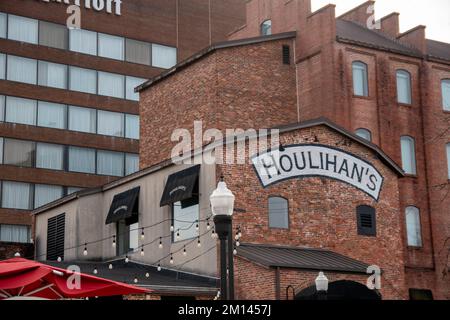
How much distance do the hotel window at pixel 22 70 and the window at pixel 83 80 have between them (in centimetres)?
271

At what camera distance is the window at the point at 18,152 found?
58.2 m

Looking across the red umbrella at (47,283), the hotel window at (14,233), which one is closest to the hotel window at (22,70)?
the hotel window at (14,233)

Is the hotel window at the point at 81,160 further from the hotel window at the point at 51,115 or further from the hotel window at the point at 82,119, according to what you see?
the hotel window at the point at 51,115

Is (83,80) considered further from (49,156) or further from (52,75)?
(49,156)

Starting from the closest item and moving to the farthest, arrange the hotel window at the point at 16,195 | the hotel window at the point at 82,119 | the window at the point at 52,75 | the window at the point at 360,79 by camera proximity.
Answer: the window at the point at 360,79 < the hotel window at the point at 16,195 < the window at the point at 52,75 < the hotel window at the point at 82,119

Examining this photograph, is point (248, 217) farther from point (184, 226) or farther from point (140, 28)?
point (140, 28)

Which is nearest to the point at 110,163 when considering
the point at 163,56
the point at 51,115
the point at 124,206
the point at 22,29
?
the point at 51,115

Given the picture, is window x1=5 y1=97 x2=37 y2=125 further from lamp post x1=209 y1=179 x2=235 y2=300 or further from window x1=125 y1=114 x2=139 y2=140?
lamp post x1=209 y1=179 x2=235 y2=300

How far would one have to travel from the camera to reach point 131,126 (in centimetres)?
6319

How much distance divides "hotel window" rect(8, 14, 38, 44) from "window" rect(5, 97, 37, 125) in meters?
4.29

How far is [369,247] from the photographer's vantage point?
104 feet
